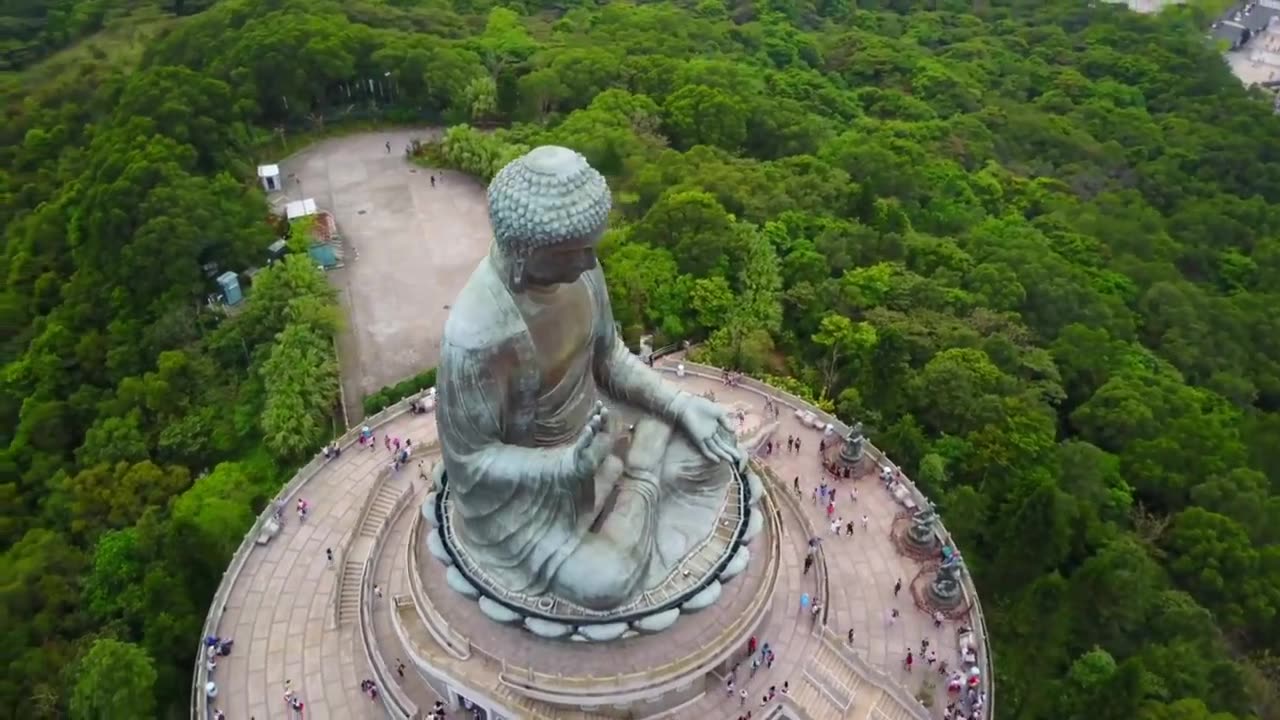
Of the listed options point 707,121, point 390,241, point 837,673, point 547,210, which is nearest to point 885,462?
point 837,673

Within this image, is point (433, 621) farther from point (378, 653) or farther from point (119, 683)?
point (119, 683)

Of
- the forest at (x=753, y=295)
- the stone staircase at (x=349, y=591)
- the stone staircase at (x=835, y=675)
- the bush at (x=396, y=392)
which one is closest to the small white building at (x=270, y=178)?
the forest at (x=753, y=295)

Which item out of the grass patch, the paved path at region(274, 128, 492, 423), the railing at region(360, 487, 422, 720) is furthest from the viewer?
the grass patch

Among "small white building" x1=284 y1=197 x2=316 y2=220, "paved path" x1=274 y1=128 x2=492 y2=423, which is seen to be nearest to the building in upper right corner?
"paved path" x1=274 y1=128 x2=492 y2=423

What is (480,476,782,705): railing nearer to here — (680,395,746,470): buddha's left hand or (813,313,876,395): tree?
(680,395,746,470): buddha's left hand

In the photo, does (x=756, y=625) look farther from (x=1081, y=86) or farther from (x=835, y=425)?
(x=1081, y=86)

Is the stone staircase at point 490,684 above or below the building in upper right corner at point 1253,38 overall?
below

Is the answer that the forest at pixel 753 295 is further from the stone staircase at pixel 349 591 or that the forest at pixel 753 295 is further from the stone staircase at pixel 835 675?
the stone staircase at pixel 835 675
